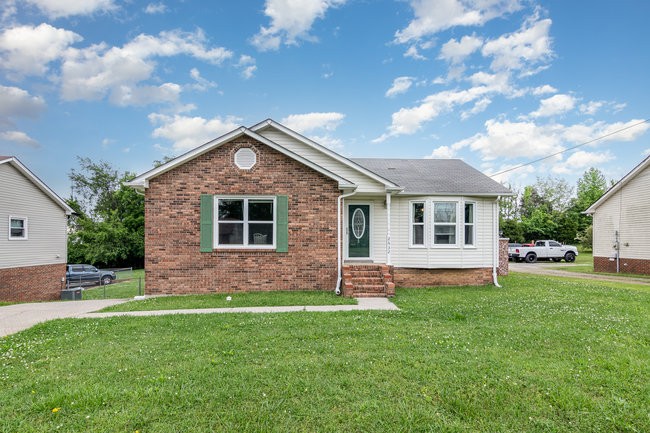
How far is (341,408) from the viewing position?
3234 millimetres

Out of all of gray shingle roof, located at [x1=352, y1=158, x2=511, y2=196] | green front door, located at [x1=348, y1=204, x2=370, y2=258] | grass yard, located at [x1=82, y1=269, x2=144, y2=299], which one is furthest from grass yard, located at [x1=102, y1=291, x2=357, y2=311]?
grass yard, located at [x1=82, y1=269, x2=144, y2=299]

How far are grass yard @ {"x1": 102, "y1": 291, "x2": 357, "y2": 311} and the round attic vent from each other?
3863 mm

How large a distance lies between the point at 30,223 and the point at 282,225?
14.7 metres

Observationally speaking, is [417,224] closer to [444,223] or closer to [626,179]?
[444,223]

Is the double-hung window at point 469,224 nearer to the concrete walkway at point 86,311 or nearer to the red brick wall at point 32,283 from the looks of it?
the concrete walkway at point 86,311

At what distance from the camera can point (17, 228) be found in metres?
15.6

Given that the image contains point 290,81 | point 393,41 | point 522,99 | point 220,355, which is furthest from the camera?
point 522,99

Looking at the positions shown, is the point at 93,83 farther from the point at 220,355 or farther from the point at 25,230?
the point at 220,355

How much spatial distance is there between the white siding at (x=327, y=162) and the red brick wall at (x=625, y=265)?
49.0 ft

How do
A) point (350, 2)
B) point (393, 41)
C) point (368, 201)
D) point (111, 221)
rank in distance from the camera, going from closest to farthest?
point (368, 201)
point (350, 2)
point (393, 41)
point (111, 221)

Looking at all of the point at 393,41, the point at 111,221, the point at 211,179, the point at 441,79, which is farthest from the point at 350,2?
the point at 111,221

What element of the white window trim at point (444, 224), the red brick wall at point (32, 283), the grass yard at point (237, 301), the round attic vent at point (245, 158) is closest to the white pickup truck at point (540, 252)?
the white window trim at point (444, 224)

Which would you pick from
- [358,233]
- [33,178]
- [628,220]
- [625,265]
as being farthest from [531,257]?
[33,178]

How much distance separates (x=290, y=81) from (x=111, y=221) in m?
28.2
